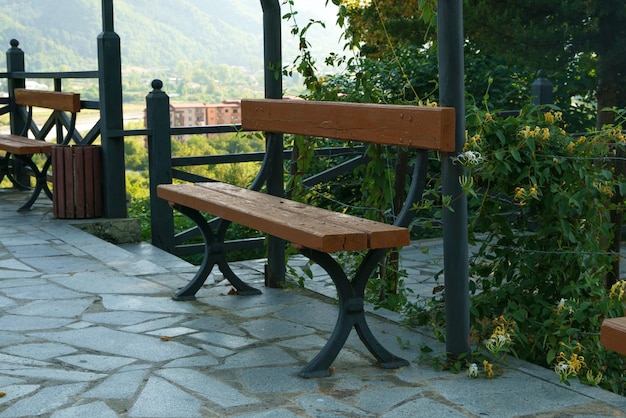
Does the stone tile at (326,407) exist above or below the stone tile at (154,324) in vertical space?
below

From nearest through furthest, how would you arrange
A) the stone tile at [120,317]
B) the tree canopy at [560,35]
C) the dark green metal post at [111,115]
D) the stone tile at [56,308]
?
the stone tile at [120,317]
the stone tile at [56,308]
the dark green metal post at [111,115]
the tree canopy at [560,35]

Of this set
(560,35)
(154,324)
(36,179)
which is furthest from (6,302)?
(560,35)

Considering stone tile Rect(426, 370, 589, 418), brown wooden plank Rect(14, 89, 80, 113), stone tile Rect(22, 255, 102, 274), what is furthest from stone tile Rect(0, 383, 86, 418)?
brown wooden plank Rect(14, 89, 80, 113)

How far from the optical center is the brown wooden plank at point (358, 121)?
382cm

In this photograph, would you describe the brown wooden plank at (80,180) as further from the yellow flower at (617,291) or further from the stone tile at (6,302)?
the yellow flower at (617,291)

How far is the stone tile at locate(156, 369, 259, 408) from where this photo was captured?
11.7ft

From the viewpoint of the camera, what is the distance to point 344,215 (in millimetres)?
4207

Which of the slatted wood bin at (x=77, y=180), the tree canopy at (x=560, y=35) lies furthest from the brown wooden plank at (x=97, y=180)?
the tree canopy at (x=560, y=35)

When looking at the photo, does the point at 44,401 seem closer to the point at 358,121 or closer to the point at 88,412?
the point at 88,412

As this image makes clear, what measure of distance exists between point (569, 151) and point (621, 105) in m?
6.54

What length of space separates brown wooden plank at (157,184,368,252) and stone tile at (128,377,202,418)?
2.47ft

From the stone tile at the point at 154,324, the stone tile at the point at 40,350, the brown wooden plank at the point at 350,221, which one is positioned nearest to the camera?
the brown wooden plank at the point at 350,221

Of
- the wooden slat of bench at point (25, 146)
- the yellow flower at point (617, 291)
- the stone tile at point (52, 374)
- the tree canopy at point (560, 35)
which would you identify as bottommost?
the stone tile at point (52, 374)

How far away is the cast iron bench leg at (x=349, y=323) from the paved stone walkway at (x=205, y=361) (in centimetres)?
6
